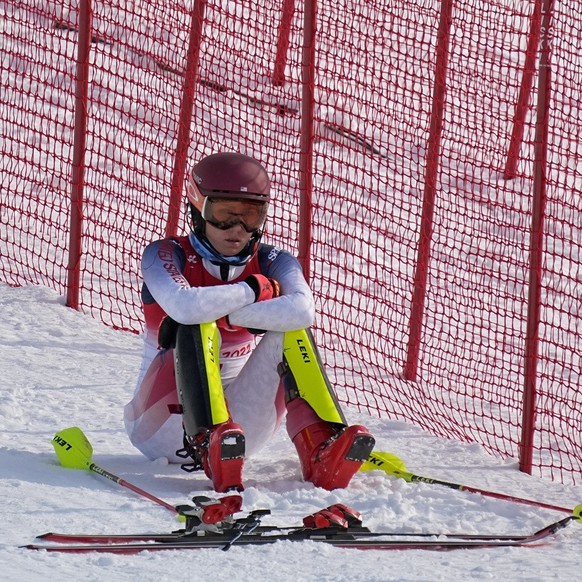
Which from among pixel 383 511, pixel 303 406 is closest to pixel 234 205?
pixel 303 406

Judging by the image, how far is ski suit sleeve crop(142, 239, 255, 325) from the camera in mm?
5020

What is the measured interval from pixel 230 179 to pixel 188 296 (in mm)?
515

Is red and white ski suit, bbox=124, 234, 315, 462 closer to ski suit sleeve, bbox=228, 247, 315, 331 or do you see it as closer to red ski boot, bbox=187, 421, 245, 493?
ski suit sleeve, bbox=228, 247, 315, 331

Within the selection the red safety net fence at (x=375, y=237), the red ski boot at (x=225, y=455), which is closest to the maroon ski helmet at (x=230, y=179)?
the red ski boot at (x=225, y=455)

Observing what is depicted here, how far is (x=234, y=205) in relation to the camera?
5301 mm

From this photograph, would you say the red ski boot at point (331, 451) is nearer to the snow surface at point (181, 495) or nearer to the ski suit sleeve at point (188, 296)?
the snow surface at point (181, 495)

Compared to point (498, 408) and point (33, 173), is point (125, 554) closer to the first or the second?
point (498, 408)

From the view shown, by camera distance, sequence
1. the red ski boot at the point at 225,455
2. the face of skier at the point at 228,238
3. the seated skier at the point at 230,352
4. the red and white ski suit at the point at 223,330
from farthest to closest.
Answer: the face of skier at the point at 228,238
the red and white ski suit at the point at 223,330
the seated skier at the point at 230,352
the red ski boot at the point at 225,455

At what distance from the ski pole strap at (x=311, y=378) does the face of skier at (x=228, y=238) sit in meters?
0.43

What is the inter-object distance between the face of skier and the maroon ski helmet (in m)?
0.10

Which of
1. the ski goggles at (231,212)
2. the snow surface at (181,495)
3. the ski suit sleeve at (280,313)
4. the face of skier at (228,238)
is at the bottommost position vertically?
the snow surface at (181,495)

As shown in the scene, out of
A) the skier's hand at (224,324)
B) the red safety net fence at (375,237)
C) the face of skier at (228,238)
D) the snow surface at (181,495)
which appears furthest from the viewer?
the red safety net fence at (375,237)

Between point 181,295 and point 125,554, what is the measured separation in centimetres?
114

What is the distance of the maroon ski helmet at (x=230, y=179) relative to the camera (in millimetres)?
5258
